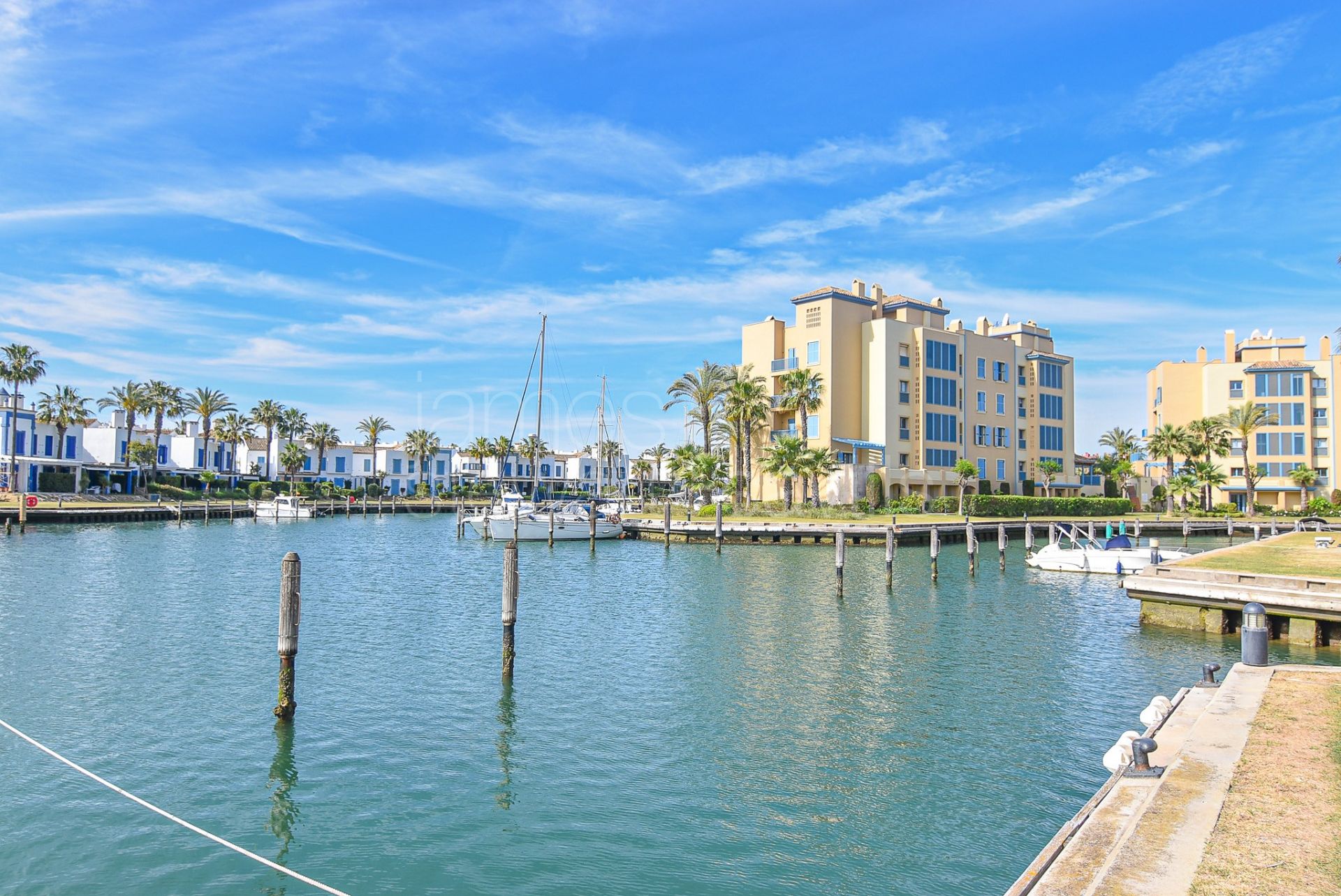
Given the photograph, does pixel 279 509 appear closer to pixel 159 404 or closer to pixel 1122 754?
pixel 159 404

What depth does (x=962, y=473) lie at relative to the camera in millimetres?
78812

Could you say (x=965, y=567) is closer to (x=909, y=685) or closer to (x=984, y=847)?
(x=909, y=685)

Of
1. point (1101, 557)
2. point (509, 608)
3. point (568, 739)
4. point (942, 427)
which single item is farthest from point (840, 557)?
point (942, 427)

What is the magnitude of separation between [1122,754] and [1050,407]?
87.9 m

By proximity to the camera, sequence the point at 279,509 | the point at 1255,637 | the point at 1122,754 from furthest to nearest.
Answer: the point at 279,509
the point at 1255,637
the point at 1122,754

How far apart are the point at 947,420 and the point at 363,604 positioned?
205 feet

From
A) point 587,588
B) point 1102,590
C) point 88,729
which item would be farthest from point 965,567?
point 88,729

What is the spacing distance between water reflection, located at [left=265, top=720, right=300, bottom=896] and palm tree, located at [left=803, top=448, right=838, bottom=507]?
5874cm

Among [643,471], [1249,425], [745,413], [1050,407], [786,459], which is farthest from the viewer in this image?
[643,471]

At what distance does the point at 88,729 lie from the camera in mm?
16562

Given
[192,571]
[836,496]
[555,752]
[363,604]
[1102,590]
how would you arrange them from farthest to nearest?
[836,496], [192,571], [1102,590], [363,604], [555,752]

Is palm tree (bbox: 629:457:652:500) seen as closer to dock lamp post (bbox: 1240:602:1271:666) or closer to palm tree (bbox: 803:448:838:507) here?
palm tree (bbox: 803:448:838:507)

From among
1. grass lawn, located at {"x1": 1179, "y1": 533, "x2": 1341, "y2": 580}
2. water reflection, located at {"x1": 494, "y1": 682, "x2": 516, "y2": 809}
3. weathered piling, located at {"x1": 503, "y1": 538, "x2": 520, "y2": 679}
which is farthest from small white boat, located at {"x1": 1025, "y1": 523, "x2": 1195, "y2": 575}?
water reflection, located at {"x1": 494, "y1": 682, "x2": 516, "y2": 809}

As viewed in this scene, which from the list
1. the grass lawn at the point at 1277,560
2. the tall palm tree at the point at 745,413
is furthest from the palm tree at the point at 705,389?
the grass lawn at the point at 1277,560
